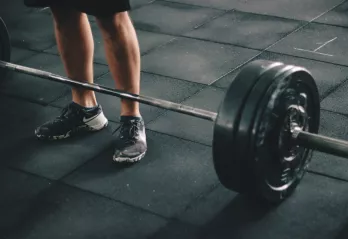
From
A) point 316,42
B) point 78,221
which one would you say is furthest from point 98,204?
point 316,42

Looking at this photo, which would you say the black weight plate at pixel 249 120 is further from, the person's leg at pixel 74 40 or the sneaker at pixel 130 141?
the person's leg at pixel 74 40

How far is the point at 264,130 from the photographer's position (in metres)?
1.33

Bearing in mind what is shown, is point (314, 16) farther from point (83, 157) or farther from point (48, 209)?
point (48, 209)

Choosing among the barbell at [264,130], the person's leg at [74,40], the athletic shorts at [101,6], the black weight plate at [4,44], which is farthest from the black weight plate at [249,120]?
the black weight plate at [4,44]

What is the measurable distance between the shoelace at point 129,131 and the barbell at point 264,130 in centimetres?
29

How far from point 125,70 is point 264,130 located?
51 centimetres

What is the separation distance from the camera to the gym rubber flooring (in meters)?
1.47

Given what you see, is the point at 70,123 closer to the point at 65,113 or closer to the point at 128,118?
the point at 65,113

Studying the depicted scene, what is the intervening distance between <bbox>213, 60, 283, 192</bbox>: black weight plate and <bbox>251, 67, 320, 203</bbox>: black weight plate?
30mm

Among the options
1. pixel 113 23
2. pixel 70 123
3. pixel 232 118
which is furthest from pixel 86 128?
pixel 232 118

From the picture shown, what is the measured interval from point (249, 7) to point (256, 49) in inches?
19.8

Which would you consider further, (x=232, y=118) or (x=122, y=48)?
(x=122, y=48)

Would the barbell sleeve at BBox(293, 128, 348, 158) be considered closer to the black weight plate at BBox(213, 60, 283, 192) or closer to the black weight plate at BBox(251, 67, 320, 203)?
the black weight plate at BBox(251, 67, 320, 203)

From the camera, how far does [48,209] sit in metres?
1.55
